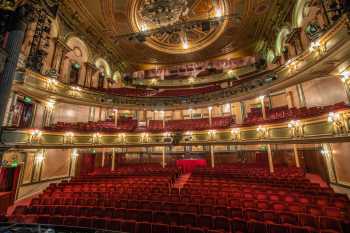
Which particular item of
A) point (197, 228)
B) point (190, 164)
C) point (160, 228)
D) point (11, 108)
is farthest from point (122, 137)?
point (197, 228)

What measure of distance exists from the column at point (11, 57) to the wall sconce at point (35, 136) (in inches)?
213

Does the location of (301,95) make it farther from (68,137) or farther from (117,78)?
(117,78)

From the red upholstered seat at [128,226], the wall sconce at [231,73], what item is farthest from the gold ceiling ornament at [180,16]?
the red upholstered seat at [128,226]

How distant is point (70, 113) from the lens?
12633mm

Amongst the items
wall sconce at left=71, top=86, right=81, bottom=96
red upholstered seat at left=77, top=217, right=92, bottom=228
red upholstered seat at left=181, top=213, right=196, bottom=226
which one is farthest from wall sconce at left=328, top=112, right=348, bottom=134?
wall sconce at left=71, top=86, right=81, bottom=96

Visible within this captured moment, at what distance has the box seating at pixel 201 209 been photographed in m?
4.19

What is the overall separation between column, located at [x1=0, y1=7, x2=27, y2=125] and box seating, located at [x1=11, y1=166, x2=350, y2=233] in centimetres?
371

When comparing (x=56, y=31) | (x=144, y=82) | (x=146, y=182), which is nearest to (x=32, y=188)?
(x=146, y=182)

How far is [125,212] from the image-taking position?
502cm

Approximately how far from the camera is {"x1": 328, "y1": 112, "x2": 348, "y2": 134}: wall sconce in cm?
548

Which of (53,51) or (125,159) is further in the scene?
(125,159)

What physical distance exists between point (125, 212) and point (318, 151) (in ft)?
35.3

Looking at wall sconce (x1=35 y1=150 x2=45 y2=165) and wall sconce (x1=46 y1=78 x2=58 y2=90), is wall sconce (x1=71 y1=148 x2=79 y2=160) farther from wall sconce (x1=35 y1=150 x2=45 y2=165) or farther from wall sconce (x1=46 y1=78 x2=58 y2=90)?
wall sconce (x1=46 y1=78 x2=58 y2=90)

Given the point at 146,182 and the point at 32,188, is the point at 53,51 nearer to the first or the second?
the point at 32,188
